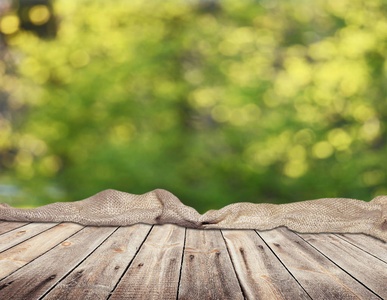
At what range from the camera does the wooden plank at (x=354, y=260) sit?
50.7 inches

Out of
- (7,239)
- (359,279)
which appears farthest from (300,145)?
(7,239)

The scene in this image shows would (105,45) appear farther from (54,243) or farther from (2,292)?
(2,292)

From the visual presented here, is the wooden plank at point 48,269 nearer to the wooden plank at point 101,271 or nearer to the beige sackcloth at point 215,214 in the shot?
the wooden plank at point 101,271

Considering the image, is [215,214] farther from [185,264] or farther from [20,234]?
[20,234]

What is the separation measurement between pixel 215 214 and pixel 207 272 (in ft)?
2.54

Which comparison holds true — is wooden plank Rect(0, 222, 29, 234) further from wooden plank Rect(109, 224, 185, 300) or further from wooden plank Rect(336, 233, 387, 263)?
wooden plank Rect(336, 233, 387, 263)

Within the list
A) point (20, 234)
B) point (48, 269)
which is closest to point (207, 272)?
point (48, 269)

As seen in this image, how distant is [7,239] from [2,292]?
2.27 ft

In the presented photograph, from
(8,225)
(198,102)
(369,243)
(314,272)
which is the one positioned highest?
(198,102)

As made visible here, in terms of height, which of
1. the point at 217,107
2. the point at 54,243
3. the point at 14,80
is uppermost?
the point at 14,80

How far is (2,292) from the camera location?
1146mm

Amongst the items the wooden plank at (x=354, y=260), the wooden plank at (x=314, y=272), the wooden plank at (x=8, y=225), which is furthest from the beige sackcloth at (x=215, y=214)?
the wooden plank at (x=314, y=272)

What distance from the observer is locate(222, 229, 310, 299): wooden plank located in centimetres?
117

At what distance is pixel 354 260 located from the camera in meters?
1.53
